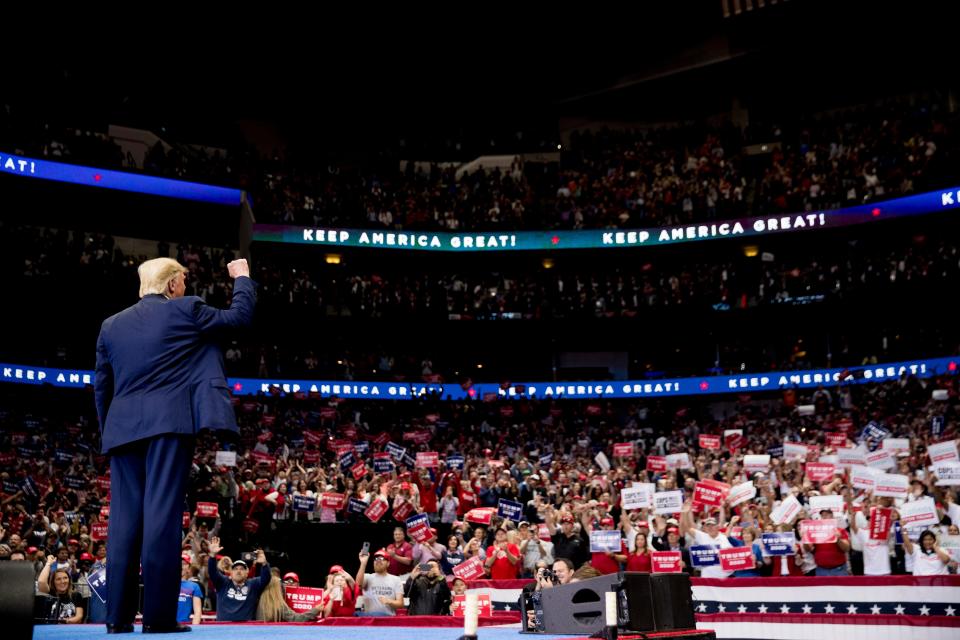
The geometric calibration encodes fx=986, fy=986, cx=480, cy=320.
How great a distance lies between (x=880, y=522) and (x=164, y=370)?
458 inches

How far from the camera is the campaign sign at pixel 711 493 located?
52.0 ft

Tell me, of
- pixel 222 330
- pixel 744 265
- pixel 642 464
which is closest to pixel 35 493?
pixel 642 464

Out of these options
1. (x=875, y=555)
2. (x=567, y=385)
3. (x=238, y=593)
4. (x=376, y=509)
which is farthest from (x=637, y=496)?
(x=567, y=385)

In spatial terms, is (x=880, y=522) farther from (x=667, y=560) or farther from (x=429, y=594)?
(x=429, y=594)

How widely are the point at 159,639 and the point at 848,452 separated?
1587cm

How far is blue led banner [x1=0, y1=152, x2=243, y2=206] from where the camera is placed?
33.0 m

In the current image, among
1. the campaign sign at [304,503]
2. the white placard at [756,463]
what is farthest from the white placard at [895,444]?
the campaign sign at [304,503]

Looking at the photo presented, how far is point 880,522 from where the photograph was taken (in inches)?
543

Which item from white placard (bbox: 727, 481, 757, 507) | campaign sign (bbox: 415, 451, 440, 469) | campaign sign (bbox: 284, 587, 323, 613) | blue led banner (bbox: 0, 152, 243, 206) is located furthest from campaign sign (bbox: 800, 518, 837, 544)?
blue led banner (bbox: 0, 152, 243, 206)

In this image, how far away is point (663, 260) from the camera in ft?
143

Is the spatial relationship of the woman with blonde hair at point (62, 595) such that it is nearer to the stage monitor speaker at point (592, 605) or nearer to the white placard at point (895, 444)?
the stage monitor speaker at point (592, 605)

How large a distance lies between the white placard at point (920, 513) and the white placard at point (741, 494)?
2.53 metres

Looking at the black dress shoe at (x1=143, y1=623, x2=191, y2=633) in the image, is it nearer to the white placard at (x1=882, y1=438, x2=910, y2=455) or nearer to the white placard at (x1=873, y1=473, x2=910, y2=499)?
the white placard at (x1=873, y1=473, x2=910, y2=499)

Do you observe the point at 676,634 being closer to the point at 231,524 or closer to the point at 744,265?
the point at 231,524
